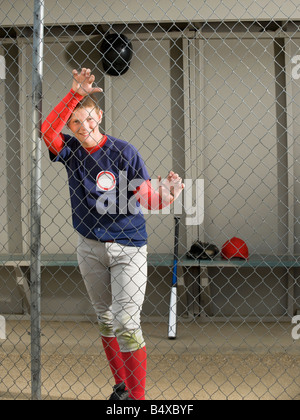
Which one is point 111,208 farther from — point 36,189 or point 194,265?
point 194,265

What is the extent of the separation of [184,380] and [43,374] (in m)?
0.91

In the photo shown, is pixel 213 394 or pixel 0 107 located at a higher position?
pixel 0 107

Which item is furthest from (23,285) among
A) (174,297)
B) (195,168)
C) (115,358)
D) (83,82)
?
(83,82)

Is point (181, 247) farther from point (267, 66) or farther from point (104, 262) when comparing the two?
point (104, 262)

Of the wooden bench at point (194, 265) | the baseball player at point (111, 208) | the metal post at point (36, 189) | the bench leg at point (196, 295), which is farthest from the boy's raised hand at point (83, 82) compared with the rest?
the bench leg at point (196, 295)

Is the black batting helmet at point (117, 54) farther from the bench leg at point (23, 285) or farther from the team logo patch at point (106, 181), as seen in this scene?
the team logo patch at point (106, 181)

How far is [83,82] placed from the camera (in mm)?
2611

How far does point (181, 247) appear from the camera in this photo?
510cm

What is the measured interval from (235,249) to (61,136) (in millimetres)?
2337

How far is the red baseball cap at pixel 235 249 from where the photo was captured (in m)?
4.71

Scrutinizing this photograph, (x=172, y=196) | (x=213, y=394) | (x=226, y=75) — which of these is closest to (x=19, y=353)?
(x=213, y=394)

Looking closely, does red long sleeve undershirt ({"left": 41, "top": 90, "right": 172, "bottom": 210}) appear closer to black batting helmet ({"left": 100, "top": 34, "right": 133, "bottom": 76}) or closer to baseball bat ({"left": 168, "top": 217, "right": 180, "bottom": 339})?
baseball bat ({"left": 168, "top": 217, "right": 180, "bottom": 339})

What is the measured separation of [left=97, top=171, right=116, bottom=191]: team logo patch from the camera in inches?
106

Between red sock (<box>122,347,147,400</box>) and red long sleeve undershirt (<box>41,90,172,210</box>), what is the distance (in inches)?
26.5
